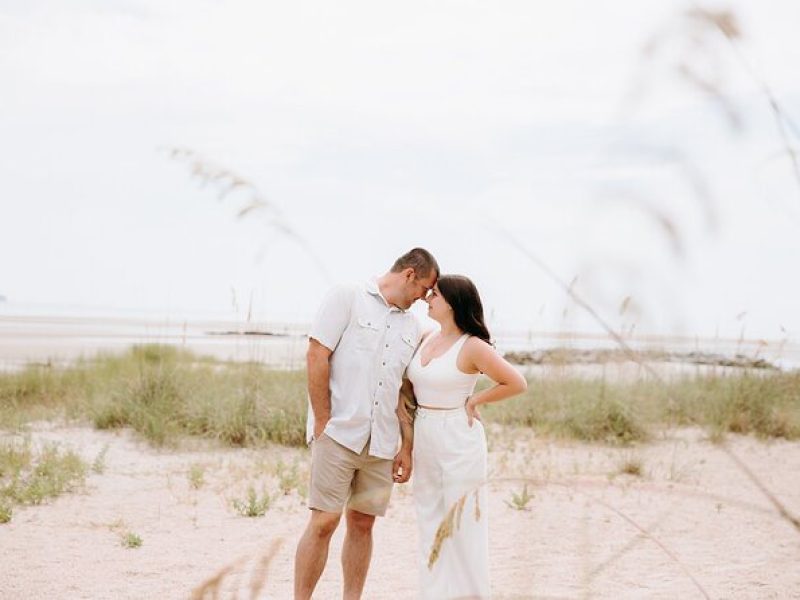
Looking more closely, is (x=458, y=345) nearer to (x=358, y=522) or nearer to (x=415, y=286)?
(x=415, y=286)

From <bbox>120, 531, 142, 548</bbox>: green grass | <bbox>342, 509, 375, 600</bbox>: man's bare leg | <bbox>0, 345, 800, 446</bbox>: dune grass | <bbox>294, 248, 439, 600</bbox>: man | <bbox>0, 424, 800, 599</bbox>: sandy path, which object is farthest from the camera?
<bbox>0, 345, 800, 446</bbox>: dune grass

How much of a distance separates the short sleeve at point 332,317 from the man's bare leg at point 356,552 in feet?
3.09

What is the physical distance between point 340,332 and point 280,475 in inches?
134

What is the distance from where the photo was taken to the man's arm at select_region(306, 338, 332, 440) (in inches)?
175

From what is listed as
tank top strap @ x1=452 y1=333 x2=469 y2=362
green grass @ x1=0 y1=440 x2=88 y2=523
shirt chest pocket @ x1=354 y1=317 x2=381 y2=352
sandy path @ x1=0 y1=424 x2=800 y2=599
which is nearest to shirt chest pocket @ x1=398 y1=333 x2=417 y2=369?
shirt chest pocket @ x1=354 y1=317 x2=381 y2=352

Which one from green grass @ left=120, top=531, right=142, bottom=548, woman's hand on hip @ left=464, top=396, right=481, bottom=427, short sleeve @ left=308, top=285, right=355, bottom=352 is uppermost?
short sleeve @ left=308, top=285, right=355, bottom=352

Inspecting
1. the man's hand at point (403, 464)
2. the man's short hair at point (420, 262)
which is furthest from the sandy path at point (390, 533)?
the man's short hair at point (420, 262)

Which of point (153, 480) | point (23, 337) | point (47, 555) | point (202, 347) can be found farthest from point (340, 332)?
point (23, 337)

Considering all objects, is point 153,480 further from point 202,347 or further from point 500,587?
point 202,347

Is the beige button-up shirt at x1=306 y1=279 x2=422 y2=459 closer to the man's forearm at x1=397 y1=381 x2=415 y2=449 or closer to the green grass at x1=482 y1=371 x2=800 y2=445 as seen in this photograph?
the man's forearm at x1=397 y1=381 x2=415 y2=449

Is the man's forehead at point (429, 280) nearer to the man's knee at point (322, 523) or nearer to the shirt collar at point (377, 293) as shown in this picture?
the shirt collar at point (377, 293)

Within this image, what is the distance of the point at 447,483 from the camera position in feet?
14.5

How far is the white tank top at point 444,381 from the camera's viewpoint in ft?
14.5

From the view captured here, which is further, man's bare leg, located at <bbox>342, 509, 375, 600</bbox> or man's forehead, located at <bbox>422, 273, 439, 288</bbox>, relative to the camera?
man's bare leg, located at <bbox>342, 509, 375, 600</bbox>
